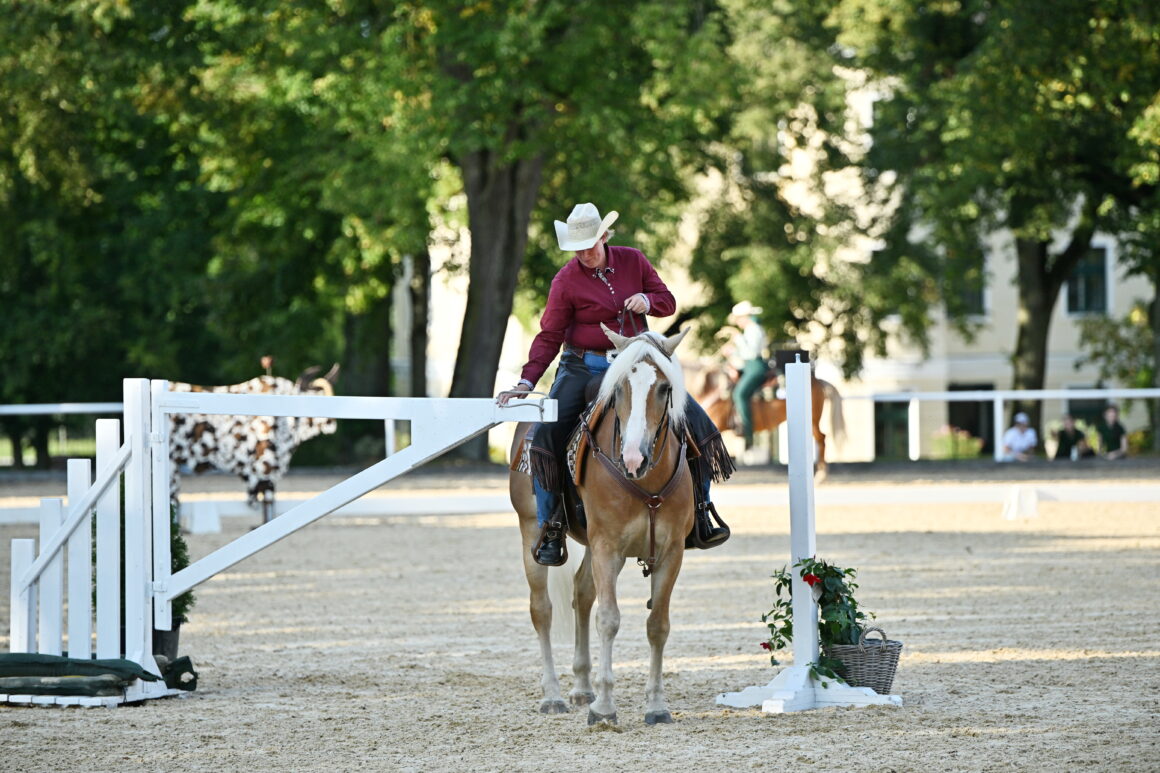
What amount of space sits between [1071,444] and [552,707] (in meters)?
20.8

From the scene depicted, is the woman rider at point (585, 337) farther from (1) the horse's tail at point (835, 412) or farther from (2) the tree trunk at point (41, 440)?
(2) the tree trunk at point (41, 440)

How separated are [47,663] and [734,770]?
370cm

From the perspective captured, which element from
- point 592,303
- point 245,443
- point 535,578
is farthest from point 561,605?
point 245,443

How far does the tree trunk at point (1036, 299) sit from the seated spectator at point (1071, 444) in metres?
4.59

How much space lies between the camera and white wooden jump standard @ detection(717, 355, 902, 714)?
7.64 m

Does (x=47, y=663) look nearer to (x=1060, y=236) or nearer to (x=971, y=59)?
(x=971, y=59)

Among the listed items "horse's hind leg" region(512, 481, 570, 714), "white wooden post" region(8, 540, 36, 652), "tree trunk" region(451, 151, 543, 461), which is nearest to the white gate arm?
"horse's hind leg" region(512, 481, 570, 714)

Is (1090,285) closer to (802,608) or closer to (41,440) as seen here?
(41,440)

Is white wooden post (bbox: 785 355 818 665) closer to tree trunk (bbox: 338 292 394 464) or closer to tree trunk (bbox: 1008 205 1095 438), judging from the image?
tree trunk (bbox: 338 292 394 464)

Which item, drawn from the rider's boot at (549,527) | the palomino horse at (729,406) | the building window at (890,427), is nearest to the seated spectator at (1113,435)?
the palomino horse at (729,406)

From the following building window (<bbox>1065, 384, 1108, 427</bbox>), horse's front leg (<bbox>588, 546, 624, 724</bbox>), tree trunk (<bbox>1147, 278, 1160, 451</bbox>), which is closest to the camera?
horse's front leg (<bbox>588, 546, 624, 724</bbox>)

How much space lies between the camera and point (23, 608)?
838 centimetres

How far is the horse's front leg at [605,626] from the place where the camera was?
730 centimetres

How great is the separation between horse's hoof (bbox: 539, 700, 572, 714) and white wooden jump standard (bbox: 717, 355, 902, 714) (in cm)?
74
